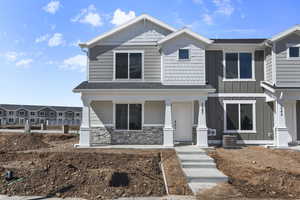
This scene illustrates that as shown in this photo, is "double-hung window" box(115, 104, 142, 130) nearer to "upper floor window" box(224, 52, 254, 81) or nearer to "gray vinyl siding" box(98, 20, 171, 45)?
"gray vinyl siding" box(98, 20, 171, 45)

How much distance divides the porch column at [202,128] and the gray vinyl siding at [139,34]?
4.66 metres

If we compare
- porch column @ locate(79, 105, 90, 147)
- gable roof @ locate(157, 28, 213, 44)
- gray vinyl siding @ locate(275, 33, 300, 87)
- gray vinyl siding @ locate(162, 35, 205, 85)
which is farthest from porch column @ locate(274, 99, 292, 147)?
porch column @ locate(79, 105, 90, 147)

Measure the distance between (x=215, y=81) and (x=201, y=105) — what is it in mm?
2143

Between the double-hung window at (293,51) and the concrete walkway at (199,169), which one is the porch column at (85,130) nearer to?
the concrete walkway at (199,169)

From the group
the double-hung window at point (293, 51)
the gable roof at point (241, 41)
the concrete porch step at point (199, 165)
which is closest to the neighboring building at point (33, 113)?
the gable roof at point (241, 41)

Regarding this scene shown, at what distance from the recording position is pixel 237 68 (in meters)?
13.8

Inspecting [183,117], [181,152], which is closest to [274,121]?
[183,117]

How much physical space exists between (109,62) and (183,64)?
425 centimetres

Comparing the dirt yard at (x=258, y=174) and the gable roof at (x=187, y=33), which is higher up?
the gable roof at (x=187, y=33)

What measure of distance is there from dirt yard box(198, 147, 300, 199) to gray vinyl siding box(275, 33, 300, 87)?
3969mm

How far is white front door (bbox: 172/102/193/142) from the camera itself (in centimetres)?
1394

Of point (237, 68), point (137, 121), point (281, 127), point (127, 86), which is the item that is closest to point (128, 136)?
point (137, 121)

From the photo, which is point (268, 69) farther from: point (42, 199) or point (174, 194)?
point (42, 199)

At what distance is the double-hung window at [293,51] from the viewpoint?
13211 mm
